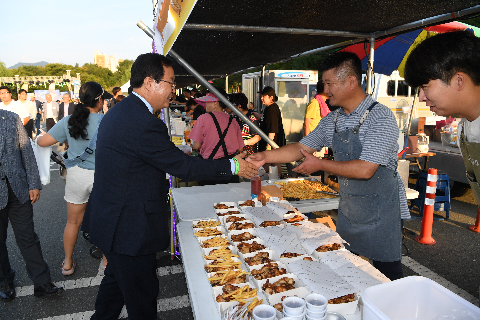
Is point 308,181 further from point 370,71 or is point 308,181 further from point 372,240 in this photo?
point 372,240

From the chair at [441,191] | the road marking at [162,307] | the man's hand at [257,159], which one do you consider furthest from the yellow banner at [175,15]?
the chair at [441,191]

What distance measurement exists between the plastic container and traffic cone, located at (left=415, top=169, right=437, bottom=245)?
4407 millimetres

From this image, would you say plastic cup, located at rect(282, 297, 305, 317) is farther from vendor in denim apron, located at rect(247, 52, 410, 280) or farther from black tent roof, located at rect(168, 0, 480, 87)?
black tent roof, located at rect(168, 0, 480, 87)

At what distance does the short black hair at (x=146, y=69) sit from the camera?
7.54ft

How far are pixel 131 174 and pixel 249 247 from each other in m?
0.96

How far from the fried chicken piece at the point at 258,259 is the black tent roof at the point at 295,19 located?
5.46 feet

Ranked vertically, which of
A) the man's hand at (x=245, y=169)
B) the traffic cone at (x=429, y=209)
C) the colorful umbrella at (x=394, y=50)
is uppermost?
the colorful umbrella at (x=394, y=50)

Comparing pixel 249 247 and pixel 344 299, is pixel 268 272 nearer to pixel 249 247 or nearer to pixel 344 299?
pixel 249 247

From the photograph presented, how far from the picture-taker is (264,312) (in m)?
1.32

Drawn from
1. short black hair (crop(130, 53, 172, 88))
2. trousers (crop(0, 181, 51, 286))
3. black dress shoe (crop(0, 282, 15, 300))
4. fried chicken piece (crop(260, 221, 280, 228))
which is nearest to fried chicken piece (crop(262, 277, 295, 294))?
fried chicken piece (crop(260, 221, 280, 228))

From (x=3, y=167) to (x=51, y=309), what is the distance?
64.4 inches

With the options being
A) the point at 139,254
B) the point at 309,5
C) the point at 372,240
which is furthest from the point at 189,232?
the point at 309,5

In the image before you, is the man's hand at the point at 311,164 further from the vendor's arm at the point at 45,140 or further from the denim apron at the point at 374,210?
the vendor's arm at the point at 45,140

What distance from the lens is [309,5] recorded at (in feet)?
7.47
